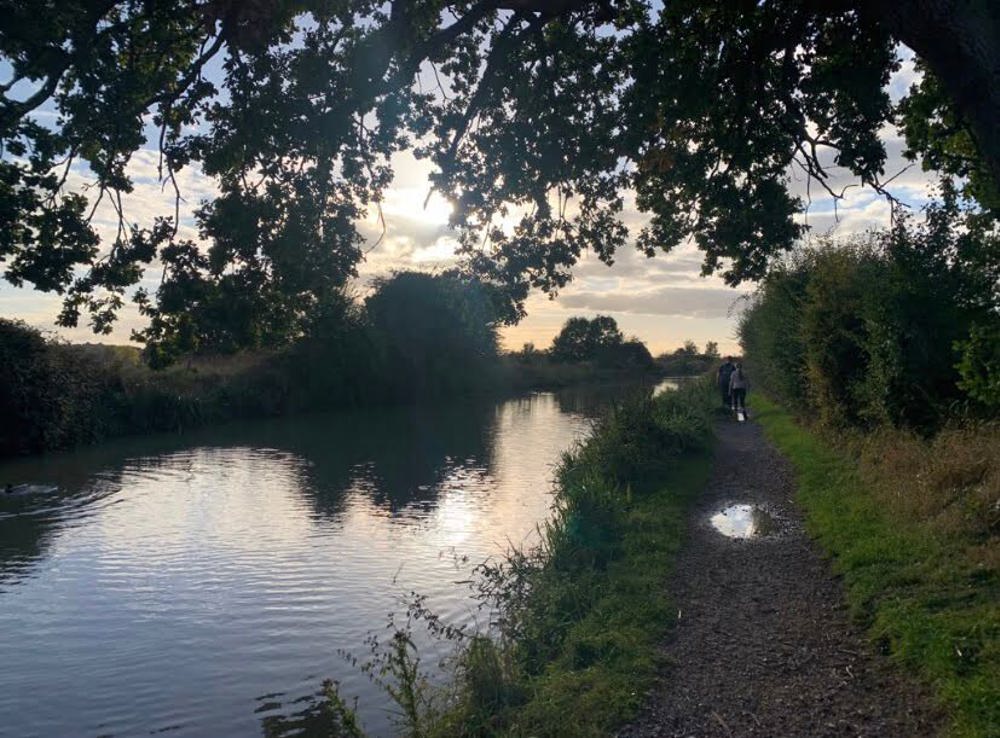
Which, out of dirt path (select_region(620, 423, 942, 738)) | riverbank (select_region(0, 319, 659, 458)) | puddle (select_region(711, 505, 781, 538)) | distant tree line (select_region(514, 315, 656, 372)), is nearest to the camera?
dirt path (select_region(620, 423, 942, 738))

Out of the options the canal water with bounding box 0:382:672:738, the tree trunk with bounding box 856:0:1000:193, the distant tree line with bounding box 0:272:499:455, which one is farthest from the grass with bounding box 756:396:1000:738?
the distant tree line with bounding box 0:272:499:455

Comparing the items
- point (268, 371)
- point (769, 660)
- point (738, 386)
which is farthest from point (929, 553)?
point (268, 371)

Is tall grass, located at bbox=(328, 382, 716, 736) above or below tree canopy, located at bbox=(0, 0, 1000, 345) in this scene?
below

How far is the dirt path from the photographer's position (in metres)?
5.52

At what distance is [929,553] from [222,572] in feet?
32.3

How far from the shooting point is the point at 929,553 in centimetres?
825

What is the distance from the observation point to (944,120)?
388 inches

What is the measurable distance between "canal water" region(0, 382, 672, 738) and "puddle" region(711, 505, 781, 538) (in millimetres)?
3348

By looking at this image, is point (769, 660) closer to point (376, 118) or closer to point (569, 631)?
point (569, 631)

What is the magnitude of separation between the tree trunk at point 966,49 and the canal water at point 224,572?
6.91 metres

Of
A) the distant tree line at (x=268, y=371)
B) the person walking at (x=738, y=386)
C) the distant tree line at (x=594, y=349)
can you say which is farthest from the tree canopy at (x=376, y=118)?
the distant tree line at (x=594, y=349)

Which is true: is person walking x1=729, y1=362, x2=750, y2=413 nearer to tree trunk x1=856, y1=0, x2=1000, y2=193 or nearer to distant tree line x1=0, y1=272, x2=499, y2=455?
distant tree line x1=0, y1=272, x2=499, y2=455

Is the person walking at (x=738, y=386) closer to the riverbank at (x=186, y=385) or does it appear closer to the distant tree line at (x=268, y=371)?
the distant tree line at (x=268, y=371)

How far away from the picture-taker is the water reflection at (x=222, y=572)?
810 cm
